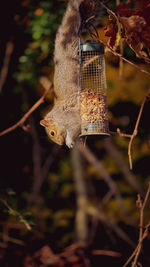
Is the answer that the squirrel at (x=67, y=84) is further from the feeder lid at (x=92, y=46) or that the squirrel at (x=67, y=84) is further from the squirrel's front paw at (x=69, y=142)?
the feeder lid at (x=92, y=46)

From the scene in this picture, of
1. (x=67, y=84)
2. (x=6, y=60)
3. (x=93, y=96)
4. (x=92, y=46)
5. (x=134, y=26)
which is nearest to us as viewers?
(x=134, y=26)

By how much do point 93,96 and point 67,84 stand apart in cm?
30

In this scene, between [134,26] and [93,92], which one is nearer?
[134,26]

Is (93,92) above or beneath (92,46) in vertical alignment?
beneath

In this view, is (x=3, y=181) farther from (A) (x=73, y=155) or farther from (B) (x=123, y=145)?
(B) (x=123, y=145)

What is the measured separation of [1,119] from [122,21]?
2937 millimetres

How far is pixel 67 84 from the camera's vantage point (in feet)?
9.62

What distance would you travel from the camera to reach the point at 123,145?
566 centimetres

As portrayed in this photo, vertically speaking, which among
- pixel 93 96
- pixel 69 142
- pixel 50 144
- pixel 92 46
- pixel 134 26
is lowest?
pixel 50 144

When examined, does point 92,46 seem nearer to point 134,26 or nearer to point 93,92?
point 93,92

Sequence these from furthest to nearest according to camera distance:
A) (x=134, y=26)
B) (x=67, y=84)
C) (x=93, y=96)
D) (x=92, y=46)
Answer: (x=67, y=84), (x=93, y=96), (x=92, y=46), (x=134, y=26)

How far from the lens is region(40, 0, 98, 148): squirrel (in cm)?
270

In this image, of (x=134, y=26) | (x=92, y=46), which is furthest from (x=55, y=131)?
(x=134, y=26)

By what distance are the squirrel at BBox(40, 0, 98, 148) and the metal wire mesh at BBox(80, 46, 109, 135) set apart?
7 centimetres
